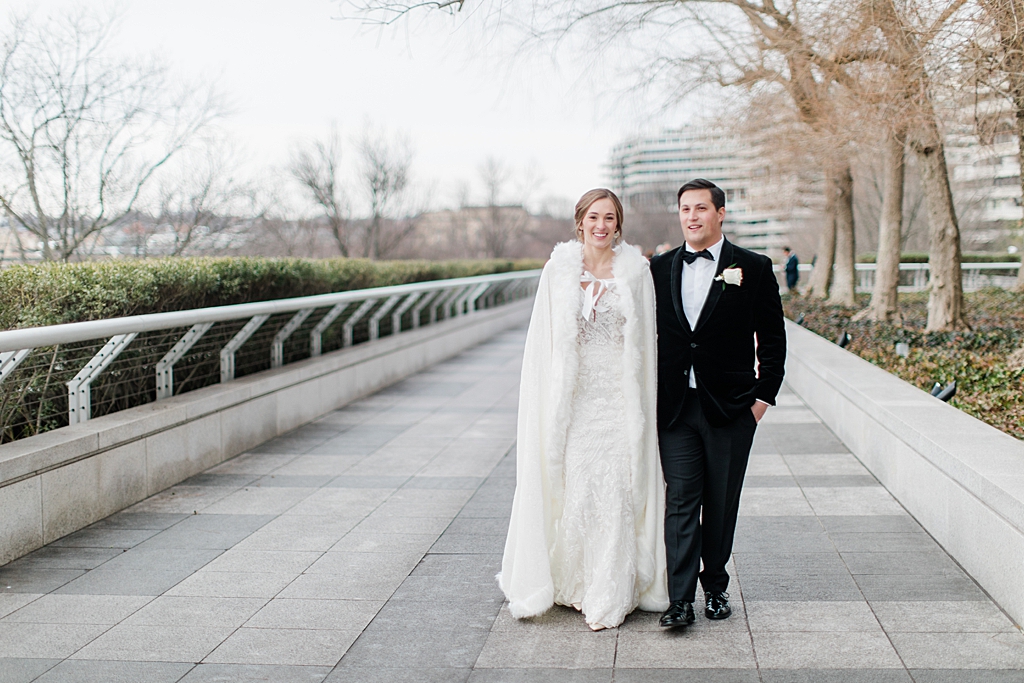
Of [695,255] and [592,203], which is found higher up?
[592,203]

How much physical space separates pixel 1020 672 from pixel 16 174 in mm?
9941

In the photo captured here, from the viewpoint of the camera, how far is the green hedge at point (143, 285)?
609 cm

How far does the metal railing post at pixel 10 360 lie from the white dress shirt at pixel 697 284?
3486 millimetres

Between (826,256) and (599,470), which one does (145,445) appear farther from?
(826,256)

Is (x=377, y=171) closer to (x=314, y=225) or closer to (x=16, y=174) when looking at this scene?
(x=314, y=225)

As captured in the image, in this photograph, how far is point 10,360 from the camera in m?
5.00

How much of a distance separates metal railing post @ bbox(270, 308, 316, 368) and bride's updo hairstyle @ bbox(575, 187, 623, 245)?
5.86 meters

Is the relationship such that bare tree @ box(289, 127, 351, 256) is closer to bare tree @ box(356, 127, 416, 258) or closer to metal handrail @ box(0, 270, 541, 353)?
bare tree @ box(356, 127, 416, 258)

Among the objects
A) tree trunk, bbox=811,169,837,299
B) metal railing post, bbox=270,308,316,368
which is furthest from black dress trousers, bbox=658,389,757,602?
tree trunk, bbox=811,169,837,299

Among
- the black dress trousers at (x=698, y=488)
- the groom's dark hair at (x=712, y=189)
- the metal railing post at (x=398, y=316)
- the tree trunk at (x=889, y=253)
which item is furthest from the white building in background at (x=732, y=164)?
the metal railing post at (x=398, y=316)

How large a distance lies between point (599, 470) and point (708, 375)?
2.05ft

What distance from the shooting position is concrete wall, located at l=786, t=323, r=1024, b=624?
4094 millimetres

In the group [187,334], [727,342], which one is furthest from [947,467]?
[187,334]

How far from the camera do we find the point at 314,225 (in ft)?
90.4
